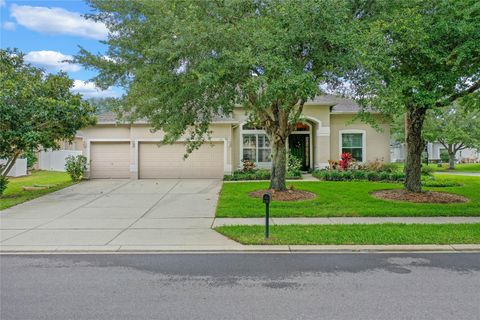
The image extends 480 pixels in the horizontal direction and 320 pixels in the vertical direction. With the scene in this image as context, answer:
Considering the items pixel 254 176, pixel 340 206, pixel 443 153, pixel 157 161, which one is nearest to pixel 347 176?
pixel 254 176

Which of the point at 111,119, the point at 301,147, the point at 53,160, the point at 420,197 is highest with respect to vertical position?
the point at 111,119

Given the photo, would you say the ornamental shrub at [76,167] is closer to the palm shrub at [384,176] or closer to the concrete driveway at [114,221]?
the concrete driveway at [114,221]

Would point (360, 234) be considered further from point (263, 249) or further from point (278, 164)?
point (278, 164)

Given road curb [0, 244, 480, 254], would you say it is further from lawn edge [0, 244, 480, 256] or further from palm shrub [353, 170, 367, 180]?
palm shrub [353, 170, 367, 180]

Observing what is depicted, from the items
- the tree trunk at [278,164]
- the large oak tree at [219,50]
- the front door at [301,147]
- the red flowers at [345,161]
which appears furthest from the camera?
the front door at [301,147]

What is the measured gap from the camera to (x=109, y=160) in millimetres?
20875

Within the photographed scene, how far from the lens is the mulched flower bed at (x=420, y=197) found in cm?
1235

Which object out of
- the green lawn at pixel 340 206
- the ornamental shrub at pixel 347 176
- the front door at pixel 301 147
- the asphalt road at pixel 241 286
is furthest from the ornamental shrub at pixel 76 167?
the ornamental shrub at pixel 347 176

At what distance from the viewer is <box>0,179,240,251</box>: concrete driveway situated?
774 centimetres

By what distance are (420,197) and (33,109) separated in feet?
47.0

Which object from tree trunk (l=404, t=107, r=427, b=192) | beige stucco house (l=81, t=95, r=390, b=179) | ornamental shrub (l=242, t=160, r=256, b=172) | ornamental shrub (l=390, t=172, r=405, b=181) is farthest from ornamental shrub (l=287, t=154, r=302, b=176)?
tree trunk (l=404, t=107, r=427, b=192)

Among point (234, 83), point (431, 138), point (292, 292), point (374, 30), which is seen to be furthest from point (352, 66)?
point (431, 138)

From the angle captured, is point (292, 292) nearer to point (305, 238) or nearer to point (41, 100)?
point (305, 238)

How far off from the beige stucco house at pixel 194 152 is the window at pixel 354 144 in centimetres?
23
